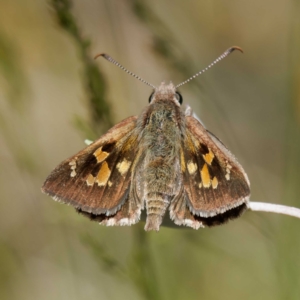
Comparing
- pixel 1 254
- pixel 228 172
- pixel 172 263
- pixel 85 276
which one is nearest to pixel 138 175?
pixel 228 172

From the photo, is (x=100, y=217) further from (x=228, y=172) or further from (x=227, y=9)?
(x=227, y=9)

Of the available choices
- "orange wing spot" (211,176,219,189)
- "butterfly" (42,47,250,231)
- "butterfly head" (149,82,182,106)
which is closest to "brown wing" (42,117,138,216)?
"butterfly" (42,47,250,231)

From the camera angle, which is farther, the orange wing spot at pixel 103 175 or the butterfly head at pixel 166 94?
the butterfly head at pixel 166 94

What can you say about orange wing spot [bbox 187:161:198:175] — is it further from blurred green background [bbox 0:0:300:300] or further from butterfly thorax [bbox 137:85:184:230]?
blurred green background [bbox 0:0:300:300]

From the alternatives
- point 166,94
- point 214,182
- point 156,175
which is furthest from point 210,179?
point 166,94

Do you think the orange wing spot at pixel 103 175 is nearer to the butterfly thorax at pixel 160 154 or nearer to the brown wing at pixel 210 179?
the butterfly thorax at pixel 160 154

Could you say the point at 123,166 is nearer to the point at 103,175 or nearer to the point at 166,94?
the point at 103,175

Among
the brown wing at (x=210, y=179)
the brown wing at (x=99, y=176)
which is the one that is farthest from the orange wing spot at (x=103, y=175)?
the brown wing at (x=210, y=179)
